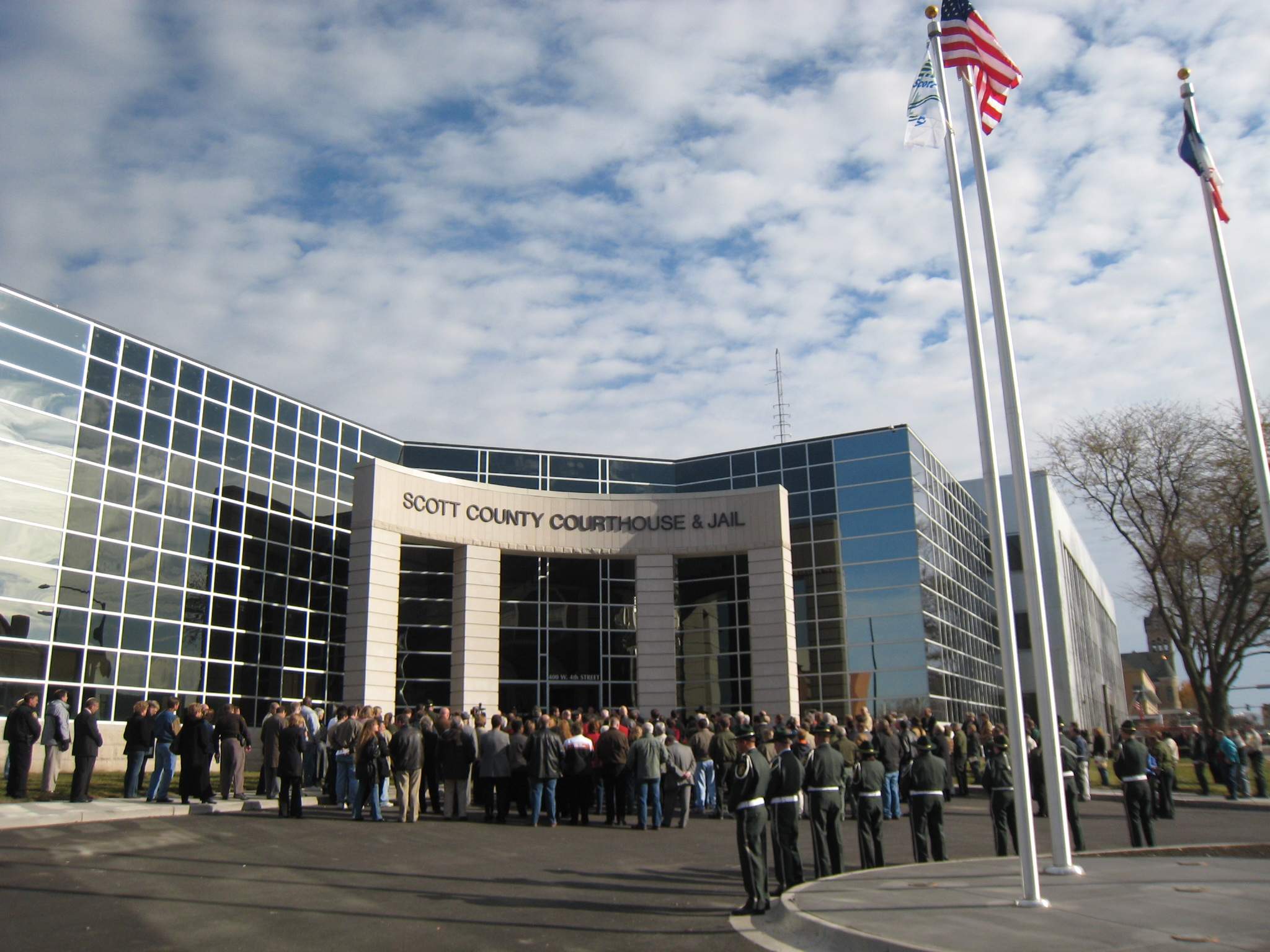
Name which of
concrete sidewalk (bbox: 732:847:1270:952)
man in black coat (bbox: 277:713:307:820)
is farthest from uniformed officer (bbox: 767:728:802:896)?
man in black coat (bbox: 277:713:307:820)

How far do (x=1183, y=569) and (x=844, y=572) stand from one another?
13188 millimetres

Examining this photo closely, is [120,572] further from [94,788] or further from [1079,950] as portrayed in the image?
[1079,950]

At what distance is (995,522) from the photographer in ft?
31.3

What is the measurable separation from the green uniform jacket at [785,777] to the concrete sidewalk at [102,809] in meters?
10.4

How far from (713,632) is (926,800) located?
23520 mm

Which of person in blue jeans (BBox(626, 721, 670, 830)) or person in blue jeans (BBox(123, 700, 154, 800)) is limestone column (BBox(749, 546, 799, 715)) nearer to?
person in blue jeans (BBox(626, 721, 670, 830))

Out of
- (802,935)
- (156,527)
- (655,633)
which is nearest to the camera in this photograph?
(802,935)

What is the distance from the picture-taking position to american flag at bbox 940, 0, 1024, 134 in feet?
36.6

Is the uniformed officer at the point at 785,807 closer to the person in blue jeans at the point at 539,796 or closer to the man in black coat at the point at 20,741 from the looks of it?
the person in blue jeans at the point at 539,796

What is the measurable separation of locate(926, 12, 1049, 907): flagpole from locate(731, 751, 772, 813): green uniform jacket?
2.36 meters

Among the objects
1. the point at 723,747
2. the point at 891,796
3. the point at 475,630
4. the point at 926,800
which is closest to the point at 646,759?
the point at 723,747

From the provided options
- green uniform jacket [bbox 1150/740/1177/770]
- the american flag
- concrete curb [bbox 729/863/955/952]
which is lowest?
concrete curb [bbox 729/863/955/952]

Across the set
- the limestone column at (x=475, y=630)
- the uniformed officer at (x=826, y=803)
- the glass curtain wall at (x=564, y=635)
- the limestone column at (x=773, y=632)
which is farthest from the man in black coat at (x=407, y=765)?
the glass curtain wall at (x=564, y=635)

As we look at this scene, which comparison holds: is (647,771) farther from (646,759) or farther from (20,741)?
(20,741)
